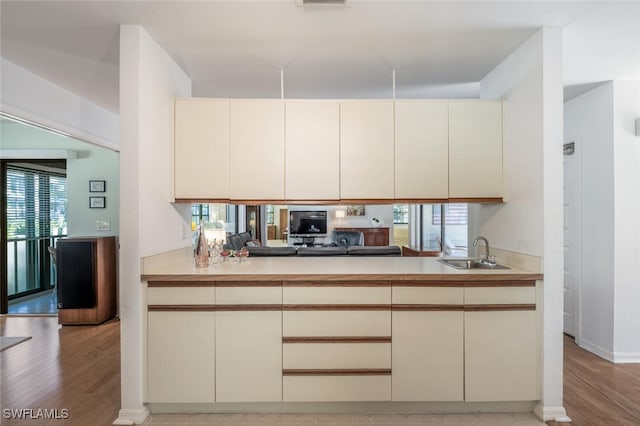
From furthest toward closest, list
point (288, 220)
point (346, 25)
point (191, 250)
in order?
point (288, 220), point (191, 250), point (346, 25)

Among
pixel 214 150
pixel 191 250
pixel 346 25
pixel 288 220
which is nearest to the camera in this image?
pixel 346 25

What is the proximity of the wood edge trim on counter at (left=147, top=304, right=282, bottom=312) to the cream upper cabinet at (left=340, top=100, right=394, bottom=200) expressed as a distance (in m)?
1.03

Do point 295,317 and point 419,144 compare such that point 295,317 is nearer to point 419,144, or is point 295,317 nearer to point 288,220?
point 419,144

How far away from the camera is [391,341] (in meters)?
2.30

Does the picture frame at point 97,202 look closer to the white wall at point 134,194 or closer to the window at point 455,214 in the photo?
the white wall at point 134,194

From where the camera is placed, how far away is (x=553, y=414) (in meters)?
2.28

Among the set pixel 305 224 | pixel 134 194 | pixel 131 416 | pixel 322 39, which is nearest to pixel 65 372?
pixel 131 416

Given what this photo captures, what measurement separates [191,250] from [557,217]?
9.39ft

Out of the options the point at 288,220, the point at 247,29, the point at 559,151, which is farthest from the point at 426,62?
the point at 288,220

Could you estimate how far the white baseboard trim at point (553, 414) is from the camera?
2.26 meters

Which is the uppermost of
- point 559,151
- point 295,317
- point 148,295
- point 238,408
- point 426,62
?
point 426,62

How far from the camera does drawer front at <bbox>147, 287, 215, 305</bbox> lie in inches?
90.4
